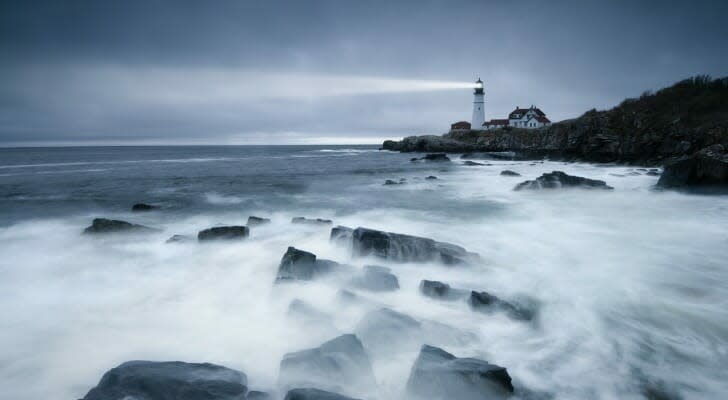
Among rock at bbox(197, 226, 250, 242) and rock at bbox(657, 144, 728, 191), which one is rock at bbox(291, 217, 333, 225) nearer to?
rock at bbox(197, 226, 250, 242)

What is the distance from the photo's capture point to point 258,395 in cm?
287

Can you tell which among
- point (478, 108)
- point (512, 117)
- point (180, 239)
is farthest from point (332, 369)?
point (512, 117)

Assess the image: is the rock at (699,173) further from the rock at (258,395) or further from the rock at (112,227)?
the rock at (112,227)

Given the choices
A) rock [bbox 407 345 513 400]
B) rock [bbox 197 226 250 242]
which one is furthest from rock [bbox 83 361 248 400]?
rock [bbox 197 226 250 242]

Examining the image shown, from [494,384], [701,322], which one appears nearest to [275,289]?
[494,384]

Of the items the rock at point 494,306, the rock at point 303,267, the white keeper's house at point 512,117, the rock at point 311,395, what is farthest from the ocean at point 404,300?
the white keeper's house at point 512,117

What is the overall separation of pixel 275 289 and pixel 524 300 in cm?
357

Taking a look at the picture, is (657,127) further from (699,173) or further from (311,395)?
(311,395)

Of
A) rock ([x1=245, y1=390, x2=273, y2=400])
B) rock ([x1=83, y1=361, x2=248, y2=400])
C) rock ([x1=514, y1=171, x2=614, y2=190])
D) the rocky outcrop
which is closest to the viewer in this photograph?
rock ([x1=83, y1=361, x2=248, y2=400])

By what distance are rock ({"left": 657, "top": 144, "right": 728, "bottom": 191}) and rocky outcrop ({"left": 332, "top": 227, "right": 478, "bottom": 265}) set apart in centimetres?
1193

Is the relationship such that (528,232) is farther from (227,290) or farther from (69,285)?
(69,285)

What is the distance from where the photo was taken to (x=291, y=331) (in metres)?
4.09

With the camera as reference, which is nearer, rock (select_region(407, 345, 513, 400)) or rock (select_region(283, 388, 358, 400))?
rock (select_region(283, 388, 358, 400))

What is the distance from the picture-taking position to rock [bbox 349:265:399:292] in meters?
5.05
